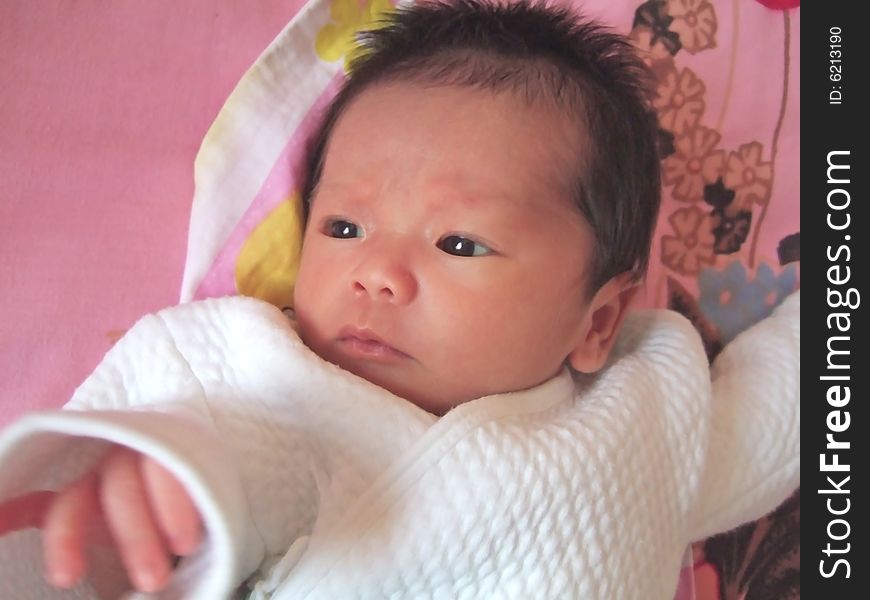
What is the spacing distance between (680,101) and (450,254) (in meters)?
0.58

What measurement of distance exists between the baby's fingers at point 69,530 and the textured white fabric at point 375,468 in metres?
0.04

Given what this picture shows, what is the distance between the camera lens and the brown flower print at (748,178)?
48.1 inches

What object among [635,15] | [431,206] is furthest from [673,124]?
[431,206]

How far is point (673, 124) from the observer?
1.22m

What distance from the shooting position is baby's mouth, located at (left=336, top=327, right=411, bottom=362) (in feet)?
2.61

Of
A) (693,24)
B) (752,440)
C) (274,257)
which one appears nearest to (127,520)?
(274,257)

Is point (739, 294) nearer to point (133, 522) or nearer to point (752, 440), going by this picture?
point (752, 440)

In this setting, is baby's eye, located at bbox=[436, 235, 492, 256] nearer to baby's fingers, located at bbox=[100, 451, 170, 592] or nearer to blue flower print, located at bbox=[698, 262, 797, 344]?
baby's fingers, located at bbox=[100, 451, 170, 592]

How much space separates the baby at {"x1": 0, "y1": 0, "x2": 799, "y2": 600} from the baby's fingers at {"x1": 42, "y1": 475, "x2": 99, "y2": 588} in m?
0.04

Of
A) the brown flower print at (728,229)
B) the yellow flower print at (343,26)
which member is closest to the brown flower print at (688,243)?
the brown flower print at (728,229)

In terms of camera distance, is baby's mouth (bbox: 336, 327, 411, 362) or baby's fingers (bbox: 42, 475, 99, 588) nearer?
baby's fingers (bbox: 42, 475, 99, 588)

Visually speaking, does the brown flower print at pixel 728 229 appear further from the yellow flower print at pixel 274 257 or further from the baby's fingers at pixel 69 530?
the baby's fingers at pixel 69 530

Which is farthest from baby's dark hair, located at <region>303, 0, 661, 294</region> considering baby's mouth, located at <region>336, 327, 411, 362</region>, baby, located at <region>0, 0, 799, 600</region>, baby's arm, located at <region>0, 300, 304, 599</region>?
baby's arm, located at <region>0, 300, 304, 599</region>
